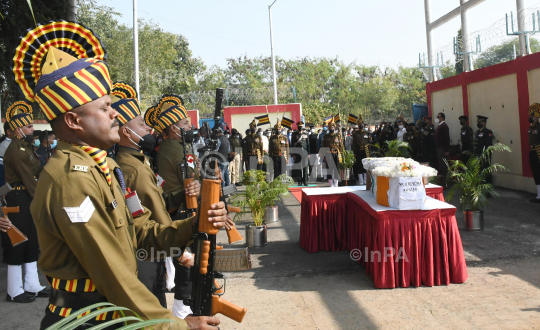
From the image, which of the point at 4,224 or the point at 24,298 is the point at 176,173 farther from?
the point at 24,298

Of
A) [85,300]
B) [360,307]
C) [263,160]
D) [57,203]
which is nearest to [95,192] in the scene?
[57,203]

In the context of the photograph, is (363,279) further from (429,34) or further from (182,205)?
(429,34)

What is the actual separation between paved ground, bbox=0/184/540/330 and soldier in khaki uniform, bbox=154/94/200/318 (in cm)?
61

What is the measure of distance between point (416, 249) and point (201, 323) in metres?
3.84

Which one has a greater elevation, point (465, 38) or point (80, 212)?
point (465, 38)

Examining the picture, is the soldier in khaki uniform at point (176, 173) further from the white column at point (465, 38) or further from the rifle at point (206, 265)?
the white column at point (465, 38)

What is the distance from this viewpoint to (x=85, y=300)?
5.95ft

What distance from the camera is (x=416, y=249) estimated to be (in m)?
5.11

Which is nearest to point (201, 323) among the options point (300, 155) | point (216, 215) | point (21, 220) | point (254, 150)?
point (216, 215)

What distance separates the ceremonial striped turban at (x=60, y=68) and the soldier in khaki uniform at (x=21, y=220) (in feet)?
10.9

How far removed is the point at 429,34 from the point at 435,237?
13.4 m

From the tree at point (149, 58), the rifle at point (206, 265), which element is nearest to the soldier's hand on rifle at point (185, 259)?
the rifle at point (206, 265)

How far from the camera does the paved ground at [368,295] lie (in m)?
4.30

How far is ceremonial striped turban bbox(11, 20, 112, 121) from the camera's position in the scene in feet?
5.97
